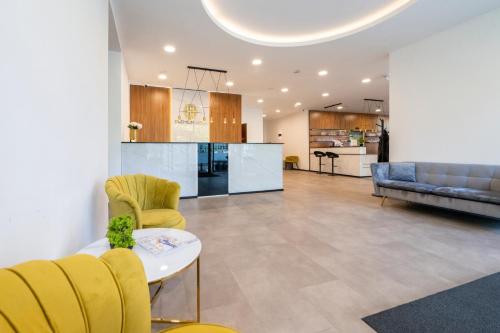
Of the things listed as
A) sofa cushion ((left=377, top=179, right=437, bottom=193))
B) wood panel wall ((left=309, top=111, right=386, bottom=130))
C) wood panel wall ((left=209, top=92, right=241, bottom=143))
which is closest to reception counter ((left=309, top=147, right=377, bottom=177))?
wood panel wall ((left=309, top=111, right=386, bottom=130))

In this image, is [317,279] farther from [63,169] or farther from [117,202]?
[63,169]

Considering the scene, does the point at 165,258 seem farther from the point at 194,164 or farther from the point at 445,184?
the point at 445,184

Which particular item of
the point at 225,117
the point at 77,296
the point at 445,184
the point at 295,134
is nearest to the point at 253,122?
the point at 225,117

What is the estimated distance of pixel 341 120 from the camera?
12805mm

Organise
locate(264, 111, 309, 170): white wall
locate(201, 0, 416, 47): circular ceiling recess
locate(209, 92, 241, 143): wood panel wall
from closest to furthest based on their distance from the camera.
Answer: locate(201, 0, 416, 47): circular ceiling recess → locate(209, 92, 241, 143): wood panel wall → locate(264, 111, 309, 170): white wall

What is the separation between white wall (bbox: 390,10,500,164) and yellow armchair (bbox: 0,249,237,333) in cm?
515

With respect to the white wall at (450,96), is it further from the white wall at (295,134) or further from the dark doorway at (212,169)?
the white wall at (295,134)

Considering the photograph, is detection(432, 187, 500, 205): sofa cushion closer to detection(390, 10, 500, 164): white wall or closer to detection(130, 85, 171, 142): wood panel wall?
detection(390, 10, 500, 164): white wall

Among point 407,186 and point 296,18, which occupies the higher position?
point 296,18

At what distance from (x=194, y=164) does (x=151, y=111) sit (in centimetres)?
340

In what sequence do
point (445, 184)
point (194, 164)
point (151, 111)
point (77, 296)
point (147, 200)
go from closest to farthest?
point (77, 296), point (147, 200), point (445, 184), point (194, 164), point (151, 111)

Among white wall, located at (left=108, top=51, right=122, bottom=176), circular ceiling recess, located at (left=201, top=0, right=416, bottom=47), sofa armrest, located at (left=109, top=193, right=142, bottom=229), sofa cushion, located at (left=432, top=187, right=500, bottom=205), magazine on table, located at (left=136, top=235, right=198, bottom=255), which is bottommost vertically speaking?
magazine on table, located at (left=136, top=235, right=198, bottom=255)

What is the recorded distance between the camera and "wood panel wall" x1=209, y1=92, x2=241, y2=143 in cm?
850

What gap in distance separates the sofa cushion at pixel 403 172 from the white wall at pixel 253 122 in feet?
20.3
